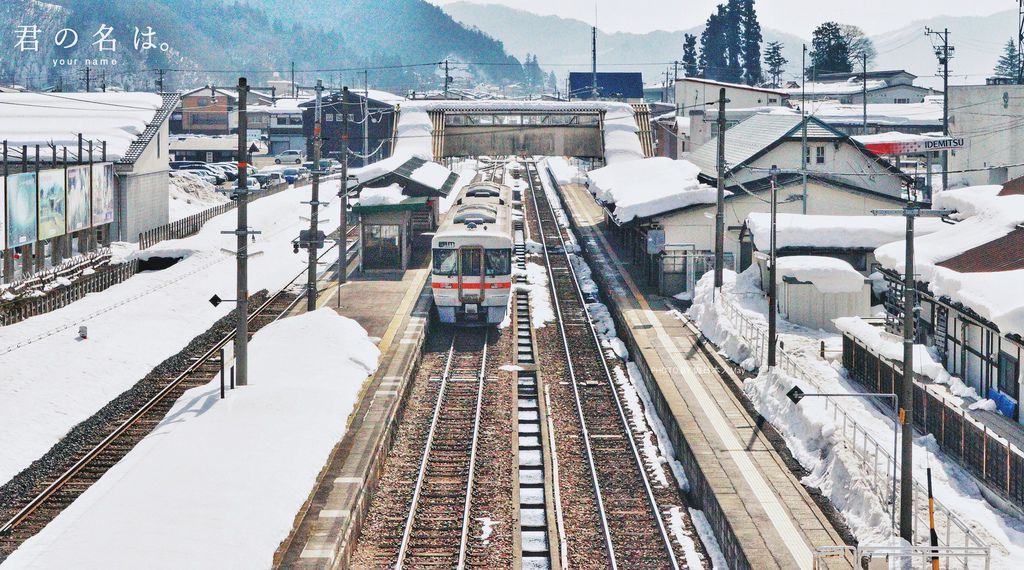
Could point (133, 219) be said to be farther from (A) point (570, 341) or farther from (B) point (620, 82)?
(B) point (620, 82)

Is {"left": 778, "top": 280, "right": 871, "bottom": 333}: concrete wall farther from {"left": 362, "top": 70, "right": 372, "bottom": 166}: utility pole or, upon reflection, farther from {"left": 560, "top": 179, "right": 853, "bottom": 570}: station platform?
{"left": 362, "top": 70, "right": 372, "bottom": 166}: utility pole

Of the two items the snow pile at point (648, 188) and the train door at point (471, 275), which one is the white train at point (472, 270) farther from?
the snow pile at point (648, 188)

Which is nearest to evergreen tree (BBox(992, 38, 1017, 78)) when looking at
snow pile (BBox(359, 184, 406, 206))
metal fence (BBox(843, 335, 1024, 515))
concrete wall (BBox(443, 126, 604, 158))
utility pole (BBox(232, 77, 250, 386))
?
concrete wall (BBox(443, 126, 604, 158))

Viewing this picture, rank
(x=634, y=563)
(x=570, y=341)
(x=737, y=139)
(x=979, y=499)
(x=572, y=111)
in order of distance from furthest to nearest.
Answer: (x=572, y=111) < (x=737, y=139) < (x=570, y=341) < (x=979, y=499) < (x=634, y=563)

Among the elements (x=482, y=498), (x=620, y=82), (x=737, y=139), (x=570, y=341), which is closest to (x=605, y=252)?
(x=737, y=139)

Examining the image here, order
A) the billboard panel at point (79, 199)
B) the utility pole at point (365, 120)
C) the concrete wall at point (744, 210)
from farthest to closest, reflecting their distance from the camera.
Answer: the utility pole at point (365, 120) → the billboard panel at point (79, 199) → the concrete wall at point (744, 210)

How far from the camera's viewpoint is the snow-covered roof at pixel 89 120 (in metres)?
45.9

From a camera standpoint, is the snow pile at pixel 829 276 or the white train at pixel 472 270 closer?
the snow pile at pixel 829 276

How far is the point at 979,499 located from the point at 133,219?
37036 mm

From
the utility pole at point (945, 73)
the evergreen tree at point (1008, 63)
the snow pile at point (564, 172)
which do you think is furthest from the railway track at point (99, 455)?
the evergreen tree at point (1008, 63)

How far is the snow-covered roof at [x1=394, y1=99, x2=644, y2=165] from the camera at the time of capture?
60656mm

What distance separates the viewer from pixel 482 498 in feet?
62.1

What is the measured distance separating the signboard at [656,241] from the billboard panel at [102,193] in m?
19.4

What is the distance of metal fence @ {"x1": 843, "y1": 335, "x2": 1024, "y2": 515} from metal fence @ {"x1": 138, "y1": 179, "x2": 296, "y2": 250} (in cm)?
3040
